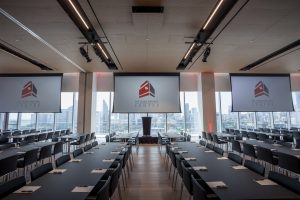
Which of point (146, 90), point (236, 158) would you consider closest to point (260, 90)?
point (146, 90)

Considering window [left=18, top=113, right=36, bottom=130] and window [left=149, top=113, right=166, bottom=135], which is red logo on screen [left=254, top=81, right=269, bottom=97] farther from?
window [left=18, top=113, right=36, bottom=130]

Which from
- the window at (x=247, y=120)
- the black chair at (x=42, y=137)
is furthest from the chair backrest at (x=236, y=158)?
the window at (x=247, y=120)

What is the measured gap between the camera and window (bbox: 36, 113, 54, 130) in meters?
11.3

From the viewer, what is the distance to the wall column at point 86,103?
9945mm

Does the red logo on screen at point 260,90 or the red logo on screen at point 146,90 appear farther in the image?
the red logo on screen at point 260,90

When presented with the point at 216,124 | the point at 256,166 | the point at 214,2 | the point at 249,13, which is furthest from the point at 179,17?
the point at 216,124

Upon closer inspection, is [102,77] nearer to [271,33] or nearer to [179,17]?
[179,17]

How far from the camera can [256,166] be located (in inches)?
109

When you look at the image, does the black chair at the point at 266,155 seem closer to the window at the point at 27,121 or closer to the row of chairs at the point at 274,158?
the row of chairs at the point at 274,158

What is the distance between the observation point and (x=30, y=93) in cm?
1042

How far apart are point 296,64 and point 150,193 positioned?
9.19m

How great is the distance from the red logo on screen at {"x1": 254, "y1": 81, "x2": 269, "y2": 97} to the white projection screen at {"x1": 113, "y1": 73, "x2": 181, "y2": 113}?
14.4ft

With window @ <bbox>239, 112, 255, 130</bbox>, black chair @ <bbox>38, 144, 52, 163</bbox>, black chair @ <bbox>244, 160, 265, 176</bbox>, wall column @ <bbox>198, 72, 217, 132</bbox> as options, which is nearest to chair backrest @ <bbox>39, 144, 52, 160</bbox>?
black chair @ <bbox>38, 144, 52, 163</bbox>

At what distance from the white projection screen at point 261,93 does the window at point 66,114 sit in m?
9.20
